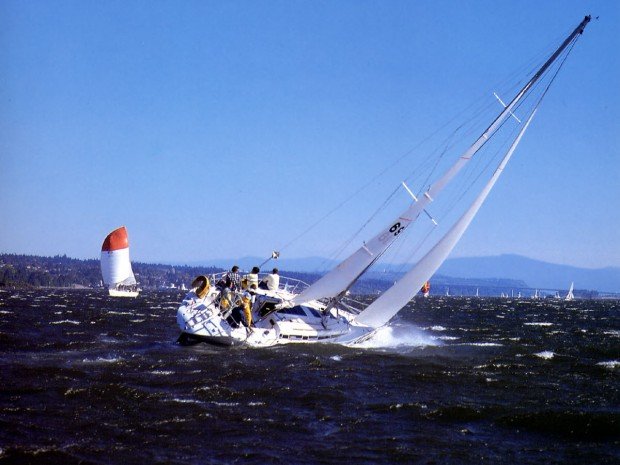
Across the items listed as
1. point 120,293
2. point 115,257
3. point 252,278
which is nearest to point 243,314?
point 252,278

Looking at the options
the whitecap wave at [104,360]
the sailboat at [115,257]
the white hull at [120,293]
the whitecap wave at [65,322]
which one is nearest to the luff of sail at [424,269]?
the whitecap wave at [104,360]

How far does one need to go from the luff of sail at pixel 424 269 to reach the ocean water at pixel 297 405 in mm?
2176

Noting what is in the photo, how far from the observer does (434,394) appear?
1981 cm

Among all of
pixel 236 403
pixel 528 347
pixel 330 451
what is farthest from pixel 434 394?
Result: pixel 528 347

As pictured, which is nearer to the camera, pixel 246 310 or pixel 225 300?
pixel 225 300

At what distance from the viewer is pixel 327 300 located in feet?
109

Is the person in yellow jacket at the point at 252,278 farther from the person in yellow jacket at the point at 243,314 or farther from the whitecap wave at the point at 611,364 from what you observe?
the whitecap wave at the point at 611,364

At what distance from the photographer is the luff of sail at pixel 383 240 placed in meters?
29.9

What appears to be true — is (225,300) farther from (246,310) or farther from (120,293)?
(120,293)

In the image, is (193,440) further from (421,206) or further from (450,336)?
(450,336)

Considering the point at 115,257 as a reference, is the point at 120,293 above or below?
below

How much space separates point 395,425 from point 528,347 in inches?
814

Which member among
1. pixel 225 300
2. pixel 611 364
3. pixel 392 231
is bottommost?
pixel 611 364

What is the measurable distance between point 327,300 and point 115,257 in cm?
6653
